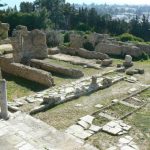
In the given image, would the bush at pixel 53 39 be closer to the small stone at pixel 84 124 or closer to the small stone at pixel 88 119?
the small stone at pixel 88 119

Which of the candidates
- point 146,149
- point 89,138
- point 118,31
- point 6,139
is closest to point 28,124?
point 6,139

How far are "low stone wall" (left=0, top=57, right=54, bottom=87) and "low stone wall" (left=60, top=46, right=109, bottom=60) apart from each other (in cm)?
755

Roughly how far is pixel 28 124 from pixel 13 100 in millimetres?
3035

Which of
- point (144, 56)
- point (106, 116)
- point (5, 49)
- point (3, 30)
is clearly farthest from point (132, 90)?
point (3, 30)

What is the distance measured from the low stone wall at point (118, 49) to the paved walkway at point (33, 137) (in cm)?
1501

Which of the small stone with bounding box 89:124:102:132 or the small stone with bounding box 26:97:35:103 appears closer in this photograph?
the small stone with bounding box 89:124:102:132

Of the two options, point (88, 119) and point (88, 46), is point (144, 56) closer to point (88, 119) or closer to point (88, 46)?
point (88, 46)

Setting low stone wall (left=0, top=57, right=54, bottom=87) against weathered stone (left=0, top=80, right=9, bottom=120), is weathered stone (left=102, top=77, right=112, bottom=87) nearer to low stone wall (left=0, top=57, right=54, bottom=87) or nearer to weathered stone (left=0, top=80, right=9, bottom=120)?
low stone wall (left=0, top=57, right=54, bottom=87)

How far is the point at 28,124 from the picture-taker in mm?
13938

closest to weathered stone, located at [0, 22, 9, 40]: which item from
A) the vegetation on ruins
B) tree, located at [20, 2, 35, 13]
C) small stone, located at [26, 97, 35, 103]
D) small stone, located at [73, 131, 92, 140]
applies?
small stone, located at [26, 97, 35, 103]

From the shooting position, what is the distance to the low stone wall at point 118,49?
27281 millimetres

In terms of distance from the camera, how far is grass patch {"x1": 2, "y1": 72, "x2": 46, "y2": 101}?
1787 centimetres

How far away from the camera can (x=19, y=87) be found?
19.0 metres

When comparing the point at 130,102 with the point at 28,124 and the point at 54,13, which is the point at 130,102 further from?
the point at 54,13
